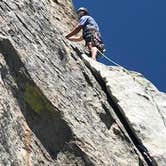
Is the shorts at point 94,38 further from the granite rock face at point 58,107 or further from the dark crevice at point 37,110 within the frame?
the dark crevice at point 37,110

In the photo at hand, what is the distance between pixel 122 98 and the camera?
17984mm

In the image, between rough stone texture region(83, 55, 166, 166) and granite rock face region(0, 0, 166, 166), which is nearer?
granite rock face region(0, 0, 166, 166)

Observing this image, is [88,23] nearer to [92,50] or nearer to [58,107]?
[92,50]

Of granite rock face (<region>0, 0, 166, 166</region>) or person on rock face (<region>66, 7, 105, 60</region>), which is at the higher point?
person on rock face (<region>66, 7, 105, 60</region>)

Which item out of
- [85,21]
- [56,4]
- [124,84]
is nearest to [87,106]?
[124,84]

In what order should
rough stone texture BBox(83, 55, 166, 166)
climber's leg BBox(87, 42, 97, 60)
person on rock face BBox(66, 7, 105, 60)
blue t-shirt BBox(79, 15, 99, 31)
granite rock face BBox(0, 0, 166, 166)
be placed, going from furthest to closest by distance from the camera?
blue t-shirt BBox(79, 15, 99, 31) → person on rock face BBox(66, 7, 105, 60) → climber's leg BBox(87, 42, 97, 60) → rough stone texture BBox(83, 55, 166, 166) → granite rock face BBox(0, 0, 166, 166)

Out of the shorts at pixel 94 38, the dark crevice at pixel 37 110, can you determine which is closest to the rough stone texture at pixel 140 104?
the shorts at pixel 94 38

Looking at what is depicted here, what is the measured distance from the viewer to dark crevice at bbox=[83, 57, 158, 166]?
645 inches

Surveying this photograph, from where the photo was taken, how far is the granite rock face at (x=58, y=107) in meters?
14.1

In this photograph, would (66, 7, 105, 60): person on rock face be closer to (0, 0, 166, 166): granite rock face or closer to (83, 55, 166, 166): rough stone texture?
(83, 55, 166, 166): rough stone texture

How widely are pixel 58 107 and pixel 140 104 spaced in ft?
12.8

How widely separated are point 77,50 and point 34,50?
11.5ft

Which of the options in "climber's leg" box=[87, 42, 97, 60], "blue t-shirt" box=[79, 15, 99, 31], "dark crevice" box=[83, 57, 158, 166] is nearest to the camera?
"dark crevice" box=[83, 57, 158, 166]

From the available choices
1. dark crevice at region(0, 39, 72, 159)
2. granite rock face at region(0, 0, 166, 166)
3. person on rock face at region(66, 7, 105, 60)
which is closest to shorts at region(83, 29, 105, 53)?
person on rock face at region(66, 7, 105, 60)
